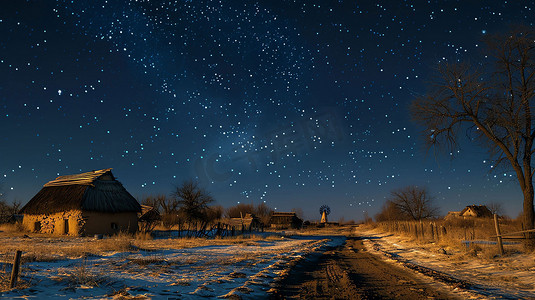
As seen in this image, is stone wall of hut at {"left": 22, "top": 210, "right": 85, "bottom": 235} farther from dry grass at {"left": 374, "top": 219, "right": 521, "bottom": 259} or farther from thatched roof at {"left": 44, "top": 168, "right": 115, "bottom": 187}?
dry grass at {"left": 374, "top": 219, "right": 521, "bottom": 259}

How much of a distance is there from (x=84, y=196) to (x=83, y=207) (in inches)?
53.9

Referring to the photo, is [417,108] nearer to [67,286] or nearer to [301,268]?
[301,268]

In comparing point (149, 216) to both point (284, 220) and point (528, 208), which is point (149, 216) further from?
point (284, 220)

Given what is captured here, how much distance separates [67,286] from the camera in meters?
6.70

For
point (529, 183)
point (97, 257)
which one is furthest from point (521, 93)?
point (97, 257)

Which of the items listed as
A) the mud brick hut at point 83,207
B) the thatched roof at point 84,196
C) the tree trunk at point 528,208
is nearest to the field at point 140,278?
the tree trunk at point 528,208

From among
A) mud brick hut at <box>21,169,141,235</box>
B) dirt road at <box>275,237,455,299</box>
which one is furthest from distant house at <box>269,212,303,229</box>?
dirt road at <box>275,237,455,299</box>

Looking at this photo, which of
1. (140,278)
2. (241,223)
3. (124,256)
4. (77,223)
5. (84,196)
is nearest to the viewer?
(140,278)

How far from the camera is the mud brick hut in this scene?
28.1 m

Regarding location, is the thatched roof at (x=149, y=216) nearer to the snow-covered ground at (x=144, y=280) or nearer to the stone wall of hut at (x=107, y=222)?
the stone wall of hut at (x=107, y=222)

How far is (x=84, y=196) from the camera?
2889cm

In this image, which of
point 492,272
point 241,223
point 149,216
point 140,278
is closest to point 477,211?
point 241,223

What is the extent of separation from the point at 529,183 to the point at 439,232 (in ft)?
36.0

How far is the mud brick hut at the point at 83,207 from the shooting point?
92.3ft
